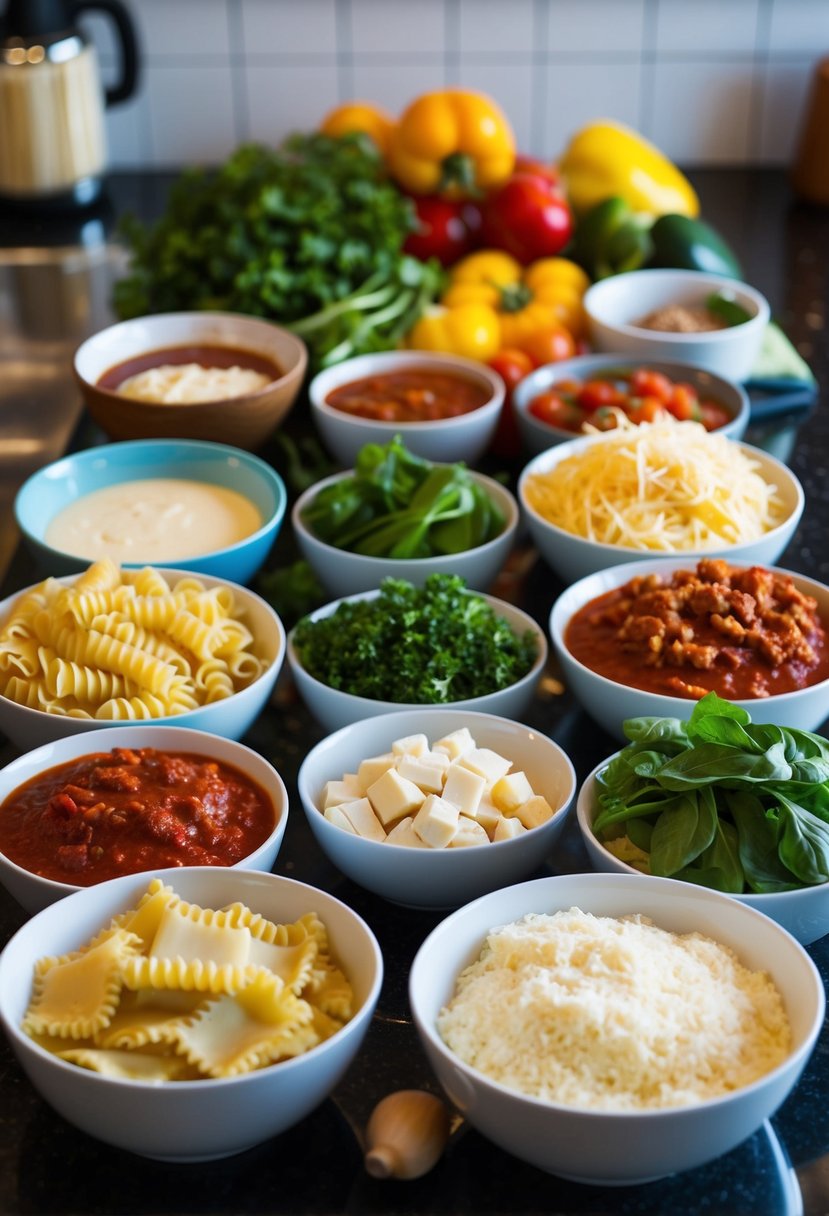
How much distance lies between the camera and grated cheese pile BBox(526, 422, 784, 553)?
2109 millimetres

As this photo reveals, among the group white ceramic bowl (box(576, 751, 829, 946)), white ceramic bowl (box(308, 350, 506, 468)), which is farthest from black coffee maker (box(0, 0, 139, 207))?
white ceramic bowl (box(576, 751, 829, 946))

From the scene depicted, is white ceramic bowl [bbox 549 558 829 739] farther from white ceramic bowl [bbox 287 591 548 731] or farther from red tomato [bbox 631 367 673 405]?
red tomato [bbox 631 367 673 405]

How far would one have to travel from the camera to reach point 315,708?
6.10ft

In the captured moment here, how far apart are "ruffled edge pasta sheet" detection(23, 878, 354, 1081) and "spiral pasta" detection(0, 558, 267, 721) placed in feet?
1.48

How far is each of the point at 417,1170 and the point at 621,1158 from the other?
19cm

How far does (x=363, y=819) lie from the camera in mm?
1569

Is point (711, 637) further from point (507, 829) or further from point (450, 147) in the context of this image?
point (450, 147)

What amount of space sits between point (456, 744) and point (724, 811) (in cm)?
33

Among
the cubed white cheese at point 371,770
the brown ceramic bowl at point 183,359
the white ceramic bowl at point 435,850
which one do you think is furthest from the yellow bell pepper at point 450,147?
the cubed white cheese at point 371,770

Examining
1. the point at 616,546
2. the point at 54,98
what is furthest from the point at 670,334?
the point at 54,98

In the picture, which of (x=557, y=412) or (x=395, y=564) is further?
(x=557, y=412)

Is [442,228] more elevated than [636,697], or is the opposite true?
[442,228]

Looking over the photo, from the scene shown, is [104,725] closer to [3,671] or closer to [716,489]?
[3,671]

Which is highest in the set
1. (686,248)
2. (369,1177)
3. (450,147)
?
(450,147)
